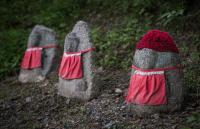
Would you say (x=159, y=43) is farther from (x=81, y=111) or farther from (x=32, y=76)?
(x=32, y=76)

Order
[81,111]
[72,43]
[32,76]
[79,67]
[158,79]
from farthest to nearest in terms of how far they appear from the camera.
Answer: [32,76], [72,43], [79,67], [81,111], [158,79]

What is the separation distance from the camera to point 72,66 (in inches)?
222

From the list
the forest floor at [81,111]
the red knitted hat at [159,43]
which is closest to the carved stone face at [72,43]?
the forest floor at [81,111]

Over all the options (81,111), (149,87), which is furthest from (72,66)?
(149,87)

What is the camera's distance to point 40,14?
10.5m

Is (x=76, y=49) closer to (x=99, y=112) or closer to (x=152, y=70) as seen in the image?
(x=99, y=112)

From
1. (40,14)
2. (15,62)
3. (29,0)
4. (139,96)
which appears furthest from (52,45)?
(29,0)

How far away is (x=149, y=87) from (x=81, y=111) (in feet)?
3.67

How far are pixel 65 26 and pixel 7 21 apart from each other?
213 cm

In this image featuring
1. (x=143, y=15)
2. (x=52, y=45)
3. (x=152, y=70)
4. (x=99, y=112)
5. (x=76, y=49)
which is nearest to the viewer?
(x=152, y=70)

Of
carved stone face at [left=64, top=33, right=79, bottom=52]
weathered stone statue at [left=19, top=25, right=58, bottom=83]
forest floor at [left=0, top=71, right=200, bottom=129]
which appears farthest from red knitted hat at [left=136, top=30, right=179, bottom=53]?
weathered stone statue at [left=19, top=25, right=58, bottom=83]

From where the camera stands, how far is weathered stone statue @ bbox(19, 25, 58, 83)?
6957 mm

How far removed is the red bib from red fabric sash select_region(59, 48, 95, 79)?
1.14 meters

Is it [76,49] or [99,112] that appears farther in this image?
[76,49]
